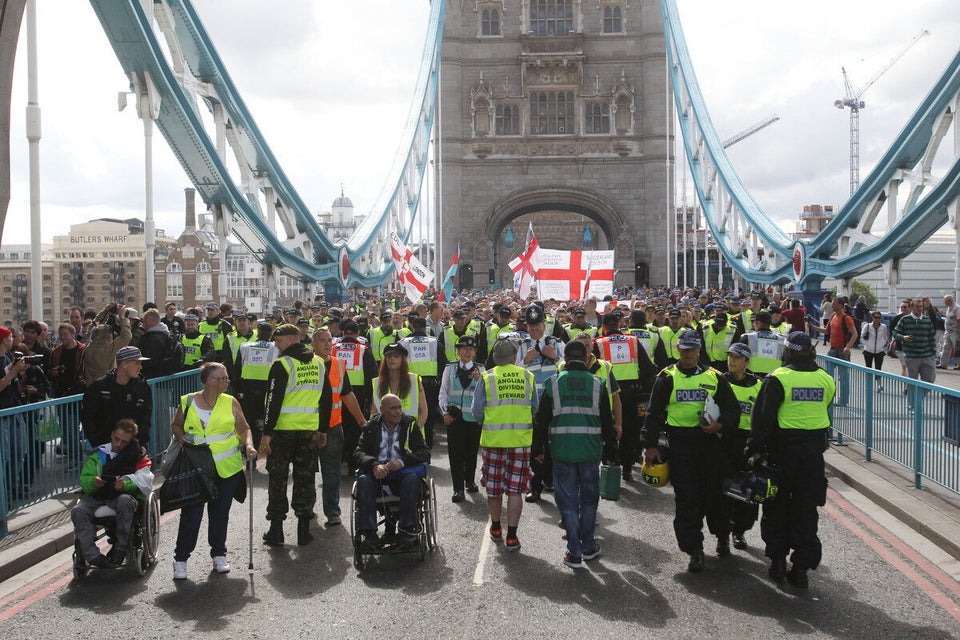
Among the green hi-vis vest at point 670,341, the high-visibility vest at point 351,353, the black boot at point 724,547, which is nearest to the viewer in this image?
the black boot at point 724,547

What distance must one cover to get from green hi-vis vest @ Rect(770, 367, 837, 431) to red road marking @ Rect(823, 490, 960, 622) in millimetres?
1142

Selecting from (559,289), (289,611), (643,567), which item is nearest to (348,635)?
(289,611)

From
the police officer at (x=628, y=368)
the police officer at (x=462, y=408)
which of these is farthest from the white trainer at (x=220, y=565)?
the police officer at (x=628, y=368)

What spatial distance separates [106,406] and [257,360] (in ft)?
11.4

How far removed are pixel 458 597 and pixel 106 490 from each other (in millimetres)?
2635

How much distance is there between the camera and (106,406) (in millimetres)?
7633

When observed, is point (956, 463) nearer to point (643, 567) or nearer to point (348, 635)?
point (643, 567)

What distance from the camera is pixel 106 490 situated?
6844mm

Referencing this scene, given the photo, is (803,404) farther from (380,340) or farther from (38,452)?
(380,340)

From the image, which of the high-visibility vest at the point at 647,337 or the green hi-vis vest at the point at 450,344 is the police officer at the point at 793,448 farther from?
the green hi-vis vest at the point at 450,344

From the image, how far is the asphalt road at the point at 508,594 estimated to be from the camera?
567 centimetres

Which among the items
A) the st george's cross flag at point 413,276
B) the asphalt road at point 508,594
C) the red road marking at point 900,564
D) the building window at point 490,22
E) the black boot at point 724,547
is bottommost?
the asphalt road at point 508,594

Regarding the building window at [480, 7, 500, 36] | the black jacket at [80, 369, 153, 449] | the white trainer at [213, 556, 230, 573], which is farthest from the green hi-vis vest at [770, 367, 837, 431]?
the building window at [480, 7, 500, 36]

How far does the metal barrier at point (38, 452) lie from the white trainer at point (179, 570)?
71.8 inches
